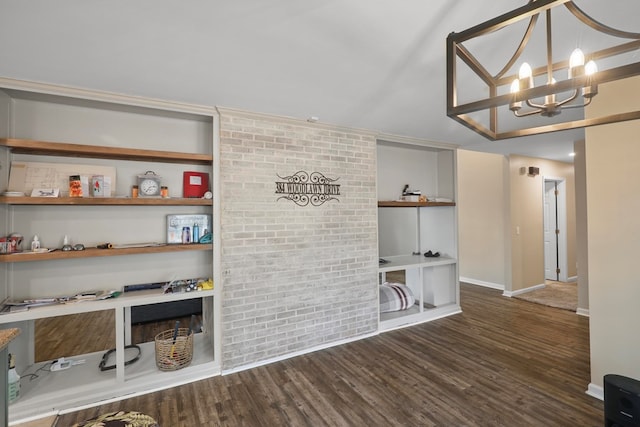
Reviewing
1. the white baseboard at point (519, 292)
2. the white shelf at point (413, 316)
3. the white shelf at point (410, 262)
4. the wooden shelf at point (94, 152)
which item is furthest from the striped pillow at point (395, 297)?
the wooden shelf at point (94, 152)

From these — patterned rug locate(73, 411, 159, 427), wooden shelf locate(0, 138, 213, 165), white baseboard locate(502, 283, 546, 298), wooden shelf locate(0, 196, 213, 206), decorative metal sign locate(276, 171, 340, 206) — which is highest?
wooden shelf locate(0, 138, 213, 165)

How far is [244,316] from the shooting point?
300 cm

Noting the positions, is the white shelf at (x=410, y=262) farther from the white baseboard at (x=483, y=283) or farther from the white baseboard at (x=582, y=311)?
the white baseboard at (x=483, y=283)

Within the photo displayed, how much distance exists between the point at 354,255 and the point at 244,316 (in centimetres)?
142

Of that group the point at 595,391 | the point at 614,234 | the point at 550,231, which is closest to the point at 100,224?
the point at 614,234

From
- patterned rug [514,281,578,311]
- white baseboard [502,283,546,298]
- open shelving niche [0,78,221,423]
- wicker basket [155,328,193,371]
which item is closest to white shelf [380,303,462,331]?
white baseboard [502,283,546,298]

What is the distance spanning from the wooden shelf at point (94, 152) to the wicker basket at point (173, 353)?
1.66 meters

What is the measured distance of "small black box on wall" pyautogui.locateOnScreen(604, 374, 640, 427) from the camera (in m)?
1.88

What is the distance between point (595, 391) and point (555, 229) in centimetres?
477

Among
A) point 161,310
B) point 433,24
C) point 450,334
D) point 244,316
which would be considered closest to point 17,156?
point 161,310

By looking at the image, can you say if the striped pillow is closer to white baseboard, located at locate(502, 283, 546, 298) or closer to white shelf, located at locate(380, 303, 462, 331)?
white shelf, located at locate(380, 303, 462, 331)

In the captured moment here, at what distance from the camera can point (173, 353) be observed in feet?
9.03

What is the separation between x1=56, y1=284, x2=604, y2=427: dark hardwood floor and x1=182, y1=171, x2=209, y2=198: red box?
69.3 inches

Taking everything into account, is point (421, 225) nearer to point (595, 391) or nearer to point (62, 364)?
point (595, 391)
